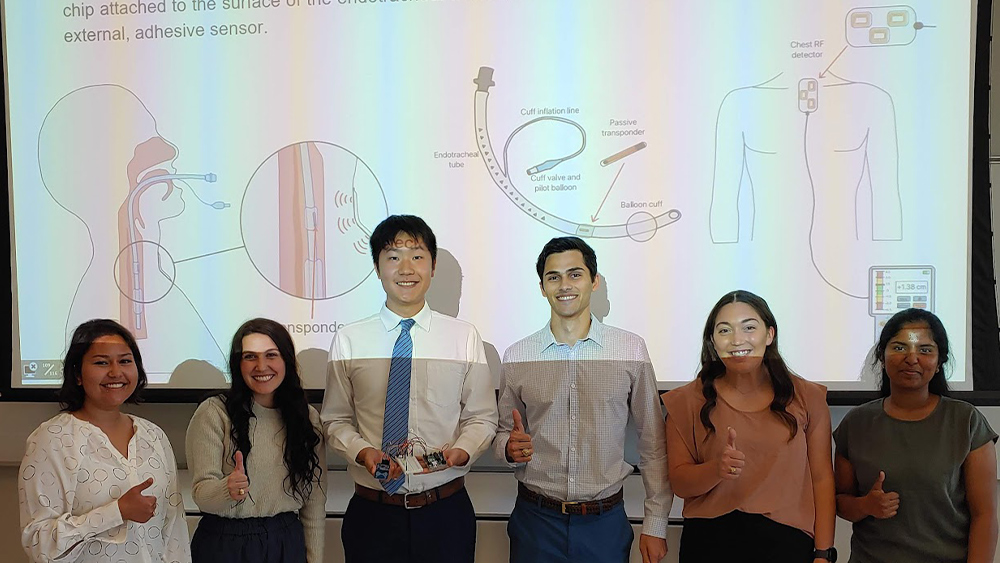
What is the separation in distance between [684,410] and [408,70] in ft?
5.26

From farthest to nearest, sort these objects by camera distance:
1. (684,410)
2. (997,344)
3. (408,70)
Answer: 1. (408,70)
2. (997,344)
3. (684,410)

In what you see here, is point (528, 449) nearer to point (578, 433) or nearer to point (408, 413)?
point (578, 433)

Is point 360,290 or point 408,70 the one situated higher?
point 408,70

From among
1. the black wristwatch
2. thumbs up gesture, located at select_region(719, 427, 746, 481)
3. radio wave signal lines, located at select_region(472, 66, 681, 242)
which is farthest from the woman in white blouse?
the black wristwatch

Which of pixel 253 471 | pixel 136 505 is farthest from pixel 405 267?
pixel 136 505

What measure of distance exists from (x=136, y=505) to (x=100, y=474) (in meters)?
0.16

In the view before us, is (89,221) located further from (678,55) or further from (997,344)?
(997,344)

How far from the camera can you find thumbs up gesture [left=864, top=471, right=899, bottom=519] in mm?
1951

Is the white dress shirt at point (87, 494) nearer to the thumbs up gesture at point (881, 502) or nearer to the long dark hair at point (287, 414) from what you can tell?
the long dark hair at point (287, 414)

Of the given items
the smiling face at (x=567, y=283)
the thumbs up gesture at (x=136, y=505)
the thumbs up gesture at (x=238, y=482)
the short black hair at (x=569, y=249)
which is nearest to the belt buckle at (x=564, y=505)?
the smiling face at (x=567, y=283)

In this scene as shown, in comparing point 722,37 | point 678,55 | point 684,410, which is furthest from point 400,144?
point 684,410

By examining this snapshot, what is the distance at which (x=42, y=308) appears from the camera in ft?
9.52

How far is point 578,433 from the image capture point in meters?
2.16

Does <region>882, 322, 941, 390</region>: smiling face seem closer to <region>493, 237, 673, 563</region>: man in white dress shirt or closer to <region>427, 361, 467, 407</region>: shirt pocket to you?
<region>493, 237, 673, 563</region>: man in white dress shirt
